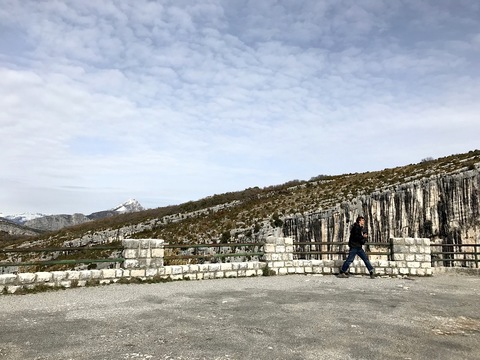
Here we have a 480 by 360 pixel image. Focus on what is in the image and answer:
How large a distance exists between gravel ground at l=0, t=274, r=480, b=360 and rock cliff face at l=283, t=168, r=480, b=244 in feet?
49.7

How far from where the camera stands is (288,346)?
5770 millimetres

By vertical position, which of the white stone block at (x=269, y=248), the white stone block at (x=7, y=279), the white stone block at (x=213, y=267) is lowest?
the white stone block at (x=213, y=267)

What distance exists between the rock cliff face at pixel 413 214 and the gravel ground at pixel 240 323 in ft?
49.7

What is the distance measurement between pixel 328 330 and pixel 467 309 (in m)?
4.48

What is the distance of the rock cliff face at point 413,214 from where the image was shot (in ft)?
80.6

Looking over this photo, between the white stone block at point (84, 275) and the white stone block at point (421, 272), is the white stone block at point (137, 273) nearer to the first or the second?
the white stone block at point (84, 275)

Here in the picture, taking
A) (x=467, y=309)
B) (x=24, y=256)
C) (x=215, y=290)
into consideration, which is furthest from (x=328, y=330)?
(x=24, y=256)

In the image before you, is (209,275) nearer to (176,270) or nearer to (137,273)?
(176,270)

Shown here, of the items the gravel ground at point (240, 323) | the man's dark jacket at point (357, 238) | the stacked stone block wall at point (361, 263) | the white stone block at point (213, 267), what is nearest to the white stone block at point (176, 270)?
the white stone block at point (213, 267)

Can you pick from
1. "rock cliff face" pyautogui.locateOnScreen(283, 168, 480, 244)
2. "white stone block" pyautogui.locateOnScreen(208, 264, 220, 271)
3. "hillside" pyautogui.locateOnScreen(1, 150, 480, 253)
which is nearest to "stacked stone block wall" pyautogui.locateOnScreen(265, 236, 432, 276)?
"white stone block" pyautogui.locateOnScreen(208, 264, 220, 271)

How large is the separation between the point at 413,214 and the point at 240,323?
24.2 meters

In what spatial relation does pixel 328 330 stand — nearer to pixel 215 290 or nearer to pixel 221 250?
pixel 215 290

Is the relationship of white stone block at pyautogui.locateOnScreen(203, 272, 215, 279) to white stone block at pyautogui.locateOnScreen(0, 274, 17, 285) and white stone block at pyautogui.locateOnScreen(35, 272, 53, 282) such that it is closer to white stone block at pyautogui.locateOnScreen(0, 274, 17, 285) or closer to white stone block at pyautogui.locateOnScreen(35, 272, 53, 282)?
white stone block at pyautogui.locateOnScreen(35, 272, 53, 282)

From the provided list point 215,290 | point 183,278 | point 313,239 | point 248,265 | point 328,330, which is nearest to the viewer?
point 328,330
